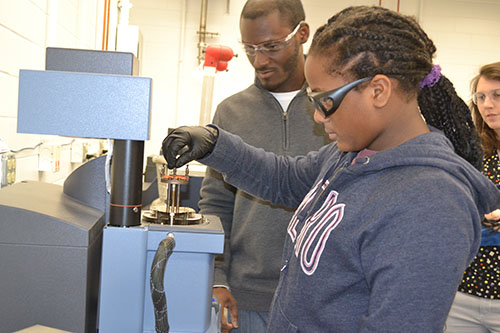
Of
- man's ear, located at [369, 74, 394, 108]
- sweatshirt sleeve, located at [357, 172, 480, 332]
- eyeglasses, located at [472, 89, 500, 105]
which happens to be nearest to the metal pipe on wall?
eyeglasses, located at [472, 89, 500, 105]

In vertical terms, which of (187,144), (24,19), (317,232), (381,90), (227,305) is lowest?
(227,305)

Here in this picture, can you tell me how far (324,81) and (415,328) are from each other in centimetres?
39

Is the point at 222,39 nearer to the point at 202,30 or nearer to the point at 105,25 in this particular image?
the point at 202,30

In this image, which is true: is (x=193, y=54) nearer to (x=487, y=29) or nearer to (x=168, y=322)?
(x=487, y=29)

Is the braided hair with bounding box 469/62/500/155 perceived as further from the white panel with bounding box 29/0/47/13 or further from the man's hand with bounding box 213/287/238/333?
the white panel with bounding box 29/0/47/13

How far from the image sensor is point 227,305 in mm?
1306

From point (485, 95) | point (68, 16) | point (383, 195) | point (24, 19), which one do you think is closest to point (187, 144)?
point (383, 195)

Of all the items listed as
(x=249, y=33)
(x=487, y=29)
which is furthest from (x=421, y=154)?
(x=487, y=29)

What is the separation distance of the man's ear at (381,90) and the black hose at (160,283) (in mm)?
400

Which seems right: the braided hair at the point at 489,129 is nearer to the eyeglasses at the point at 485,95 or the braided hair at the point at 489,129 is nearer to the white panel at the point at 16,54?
the eyeglasses at the point at 485,95

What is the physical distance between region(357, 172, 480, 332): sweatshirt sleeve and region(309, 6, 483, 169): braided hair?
0.20 meters

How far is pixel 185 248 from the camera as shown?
82 cm

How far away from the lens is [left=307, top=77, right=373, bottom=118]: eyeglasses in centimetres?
74

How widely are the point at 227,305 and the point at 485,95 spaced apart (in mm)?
1163
